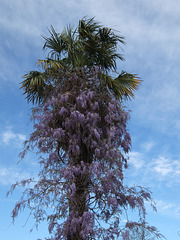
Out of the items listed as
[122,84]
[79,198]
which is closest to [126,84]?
[122,84]

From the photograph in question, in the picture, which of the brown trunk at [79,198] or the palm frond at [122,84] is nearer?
the brown trunk at [79,198]

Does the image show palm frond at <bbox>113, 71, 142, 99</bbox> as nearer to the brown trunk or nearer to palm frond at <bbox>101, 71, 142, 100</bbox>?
palm frond at <bbox>101, 71, 142, 100</bbox>

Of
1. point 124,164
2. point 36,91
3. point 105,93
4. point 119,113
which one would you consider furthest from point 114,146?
point 36,91

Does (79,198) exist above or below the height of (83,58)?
below

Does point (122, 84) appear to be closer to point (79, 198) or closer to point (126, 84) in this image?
point (126, 84)

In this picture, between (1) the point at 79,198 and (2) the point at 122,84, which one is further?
(2) the point at 122,84

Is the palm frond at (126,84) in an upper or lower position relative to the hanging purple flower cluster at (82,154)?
upper

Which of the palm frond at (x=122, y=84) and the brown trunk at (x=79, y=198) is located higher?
the palm frond at (x=122, y=84)

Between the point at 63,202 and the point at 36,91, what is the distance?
519cm

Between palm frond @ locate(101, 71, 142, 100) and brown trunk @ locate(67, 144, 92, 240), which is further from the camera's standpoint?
palm frond @ locate(101, 71, 142, 100)

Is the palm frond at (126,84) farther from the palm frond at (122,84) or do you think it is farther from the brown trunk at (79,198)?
the brown trunk at (79,198)

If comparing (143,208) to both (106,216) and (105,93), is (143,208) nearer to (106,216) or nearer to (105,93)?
(106,216)

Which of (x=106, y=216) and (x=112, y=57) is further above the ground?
(x=112, y=57)

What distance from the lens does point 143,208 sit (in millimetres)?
10062
